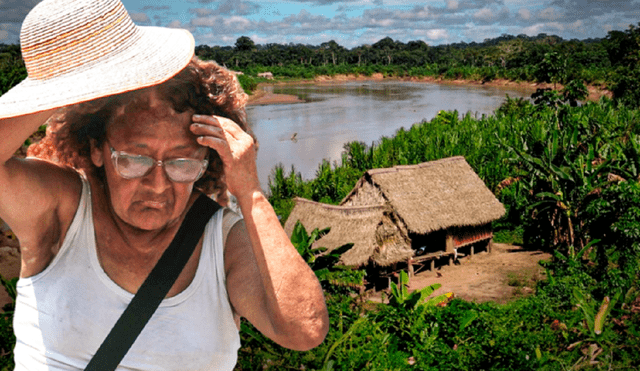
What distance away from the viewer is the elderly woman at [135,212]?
0.97m

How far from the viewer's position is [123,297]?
104cm

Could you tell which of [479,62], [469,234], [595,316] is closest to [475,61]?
[479,62]

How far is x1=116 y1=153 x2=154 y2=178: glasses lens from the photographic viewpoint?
1013 mm

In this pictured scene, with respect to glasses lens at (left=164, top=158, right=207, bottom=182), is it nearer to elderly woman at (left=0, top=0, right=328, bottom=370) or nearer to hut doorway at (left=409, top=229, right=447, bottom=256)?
elderly woman at (left=0, top=0, right=328, bottom=370)

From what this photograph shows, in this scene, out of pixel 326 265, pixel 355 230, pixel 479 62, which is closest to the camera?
pixel 326 265

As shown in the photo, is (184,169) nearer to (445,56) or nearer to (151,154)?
(151,154)

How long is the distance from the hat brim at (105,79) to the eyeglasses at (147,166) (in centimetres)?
13

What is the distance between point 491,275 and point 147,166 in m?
8.42

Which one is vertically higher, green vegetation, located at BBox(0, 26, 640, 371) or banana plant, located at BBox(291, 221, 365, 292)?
banana plant, located at BBox(291, 221, 365, 292)

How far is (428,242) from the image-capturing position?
9242 millimetres

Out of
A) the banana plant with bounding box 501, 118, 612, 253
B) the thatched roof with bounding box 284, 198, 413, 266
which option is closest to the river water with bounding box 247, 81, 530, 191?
the thatched roof with bounding box 284, 198, 413, 266

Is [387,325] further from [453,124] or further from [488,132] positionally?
[453,124]

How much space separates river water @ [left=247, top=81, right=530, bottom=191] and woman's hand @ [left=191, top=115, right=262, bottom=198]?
14545 mm

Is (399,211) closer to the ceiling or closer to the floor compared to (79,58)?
closer to the floor
